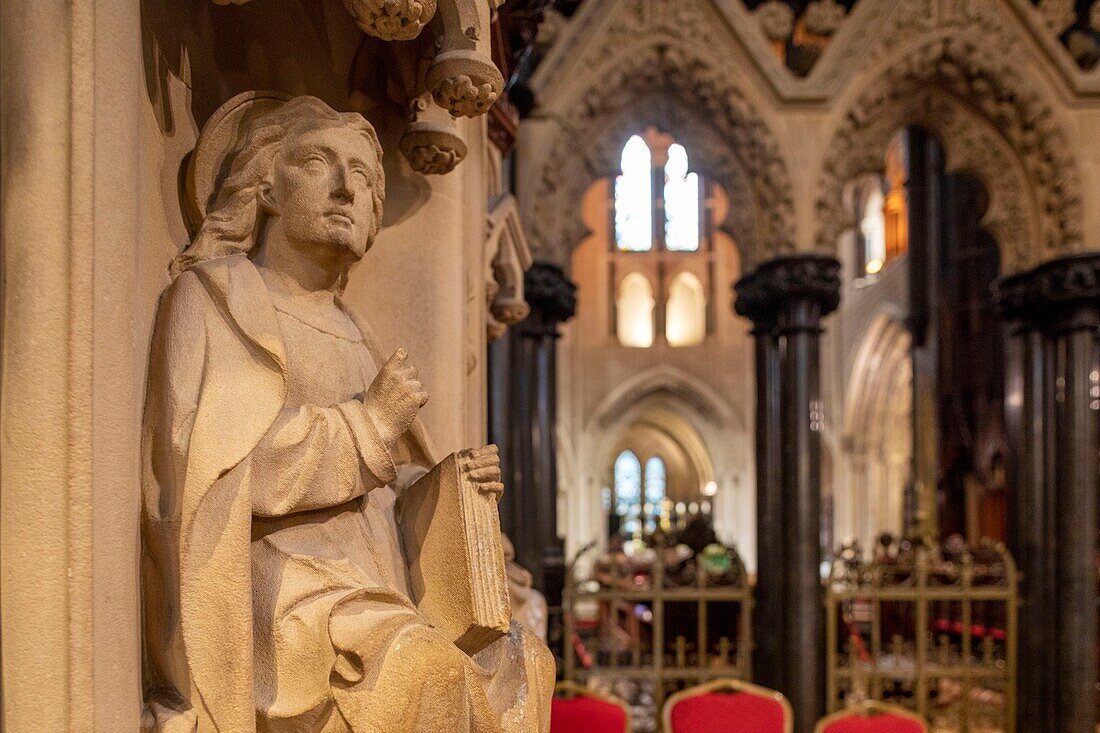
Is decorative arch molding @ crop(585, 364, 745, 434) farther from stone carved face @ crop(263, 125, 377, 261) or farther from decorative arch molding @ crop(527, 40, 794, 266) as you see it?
stone carved face @ crop(263, 125, 377, 261)

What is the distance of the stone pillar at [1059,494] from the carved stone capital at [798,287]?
47.6 inches

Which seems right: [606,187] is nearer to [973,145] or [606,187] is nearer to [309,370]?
[973,145]

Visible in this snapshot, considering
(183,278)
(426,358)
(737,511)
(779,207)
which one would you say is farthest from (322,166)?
(737,511)

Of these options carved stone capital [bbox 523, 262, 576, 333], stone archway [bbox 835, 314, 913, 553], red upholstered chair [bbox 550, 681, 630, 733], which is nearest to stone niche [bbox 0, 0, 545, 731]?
red upholstered chair [bbox 550, 681, 630, 733]

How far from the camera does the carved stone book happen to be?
6.14ft

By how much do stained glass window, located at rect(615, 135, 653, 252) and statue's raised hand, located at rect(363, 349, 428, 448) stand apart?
15208 millimetres

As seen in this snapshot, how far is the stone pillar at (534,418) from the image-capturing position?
575 cm

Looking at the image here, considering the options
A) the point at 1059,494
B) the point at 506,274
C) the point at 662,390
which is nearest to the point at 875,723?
the point at 506,274

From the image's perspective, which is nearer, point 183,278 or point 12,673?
point 12,673

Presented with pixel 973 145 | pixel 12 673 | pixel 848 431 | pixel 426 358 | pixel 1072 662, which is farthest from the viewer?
pixel 848 431

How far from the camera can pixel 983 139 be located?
6066 millimetres

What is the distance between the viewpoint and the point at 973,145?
240 inches

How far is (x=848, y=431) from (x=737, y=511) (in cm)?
257

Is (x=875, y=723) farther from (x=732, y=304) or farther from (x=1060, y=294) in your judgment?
(x=732, y=304)
